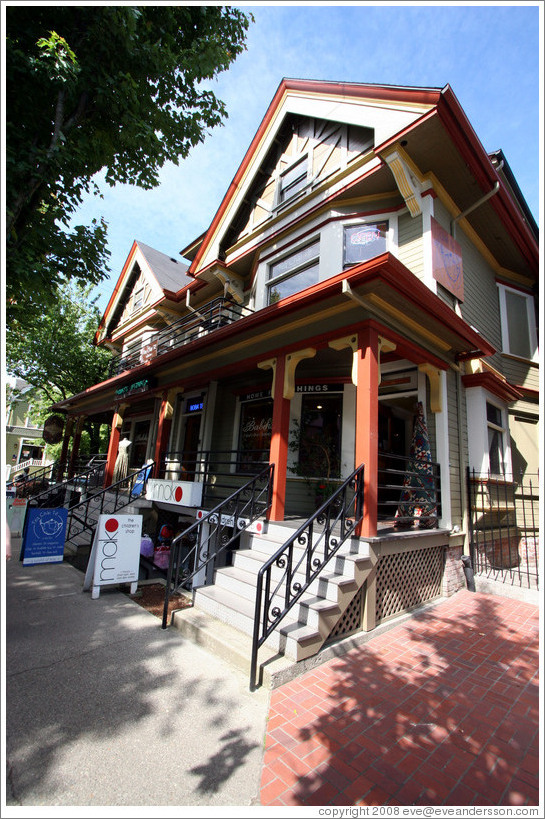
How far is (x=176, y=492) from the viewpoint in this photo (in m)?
8.70

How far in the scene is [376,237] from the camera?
8.15 m

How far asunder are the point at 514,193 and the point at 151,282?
13906 millimetres

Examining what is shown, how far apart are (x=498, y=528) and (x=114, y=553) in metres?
8.02

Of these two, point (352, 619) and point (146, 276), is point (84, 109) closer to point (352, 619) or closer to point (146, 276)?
point (352, 619)

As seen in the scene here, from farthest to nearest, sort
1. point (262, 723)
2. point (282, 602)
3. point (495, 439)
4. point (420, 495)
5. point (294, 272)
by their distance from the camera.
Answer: point (294, 272) → point (495, 439) → point (420, 495) → point (282, 602) → point (262, 723)

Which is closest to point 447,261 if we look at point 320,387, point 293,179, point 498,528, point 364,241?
point 364,241

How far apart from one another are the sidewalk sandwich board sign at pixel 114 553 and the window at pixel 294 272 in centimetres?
643

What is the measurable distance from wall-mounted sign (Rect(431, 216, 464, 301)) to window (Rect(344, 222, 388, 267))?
1.06m

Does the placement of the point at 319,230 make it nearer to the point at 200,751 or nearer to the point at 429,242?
the point at 429,242

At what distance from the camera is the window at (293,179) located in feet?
32.7

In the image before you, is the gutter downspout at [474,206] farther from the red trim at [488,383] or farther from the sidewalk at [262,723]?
the sidewalk at [262,723]

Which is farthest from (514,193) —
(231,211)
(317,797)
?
(317,797)

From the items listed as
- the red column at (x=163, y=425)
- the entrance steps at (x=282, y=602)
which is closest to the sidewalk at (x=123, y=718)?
the entrance steps at (x=282, y=602)

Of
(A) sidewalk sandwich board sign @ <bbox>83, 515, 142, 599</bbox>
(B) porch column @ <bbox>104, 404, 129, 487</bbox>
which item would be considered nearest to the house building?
(B) porch column @ <bbox>104, 404, 129, 487</bbox>
